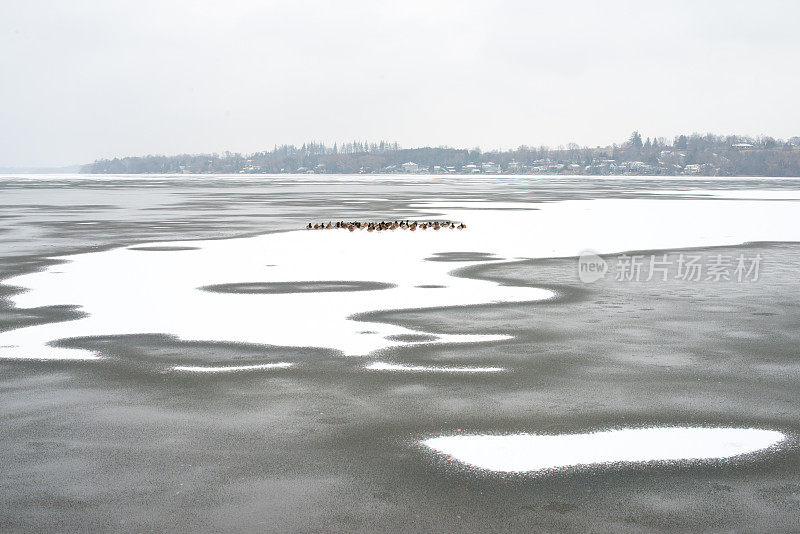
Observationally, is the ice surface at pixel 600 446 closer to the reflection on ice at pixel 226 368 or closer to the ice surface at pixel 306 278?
the reflection on ice at pixel 226 368

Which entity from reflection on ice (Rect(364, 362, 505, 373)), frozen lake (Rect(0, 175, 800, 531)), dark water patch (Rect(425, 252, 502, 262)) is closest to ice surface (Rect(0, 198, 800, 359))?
frozen lake (Rect(0, 175, 800, 531))

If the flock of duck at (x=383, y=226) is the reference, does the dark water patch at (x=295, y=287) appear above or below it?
below

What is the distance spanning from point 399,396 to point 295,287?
8.58 metres

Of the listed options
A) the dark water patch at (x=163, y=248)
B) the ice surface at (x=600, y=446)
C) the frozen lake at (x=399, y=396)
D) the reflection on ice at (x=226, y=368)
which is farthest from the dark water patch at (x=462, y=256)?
the ice surface at (x=600, y=446)

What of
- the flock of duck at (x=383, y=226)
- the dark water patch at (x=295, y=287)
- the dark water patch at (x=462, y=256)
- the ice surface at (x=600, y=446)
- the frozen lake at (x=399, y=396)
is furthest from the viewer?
the flock of duck at (x=383, y=226)

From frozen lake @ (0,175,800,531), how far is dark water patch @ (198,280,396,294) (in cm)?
14

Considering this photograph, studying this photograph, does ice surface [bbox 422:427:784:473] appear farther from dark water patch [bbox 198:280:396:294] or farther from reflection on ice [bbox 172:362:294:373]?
dark water patch [bbox 198:280:396:294]

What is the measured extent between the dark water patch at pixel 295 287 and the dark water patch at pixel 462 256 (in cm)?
506

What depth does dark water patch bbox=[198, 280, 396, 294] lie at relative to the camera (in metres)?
17.0

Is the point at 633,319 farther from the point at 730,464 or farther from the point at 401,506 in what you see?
the point at 401,506

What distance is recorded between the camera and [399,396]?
30.5ft

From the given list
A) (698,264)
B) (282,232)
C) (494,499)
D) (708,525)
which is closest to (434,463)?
(494,499)

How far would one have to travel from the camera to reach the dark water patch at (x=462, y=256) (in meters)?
22.9

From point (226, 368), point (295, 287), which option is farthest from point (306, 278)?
point (226, 368)
